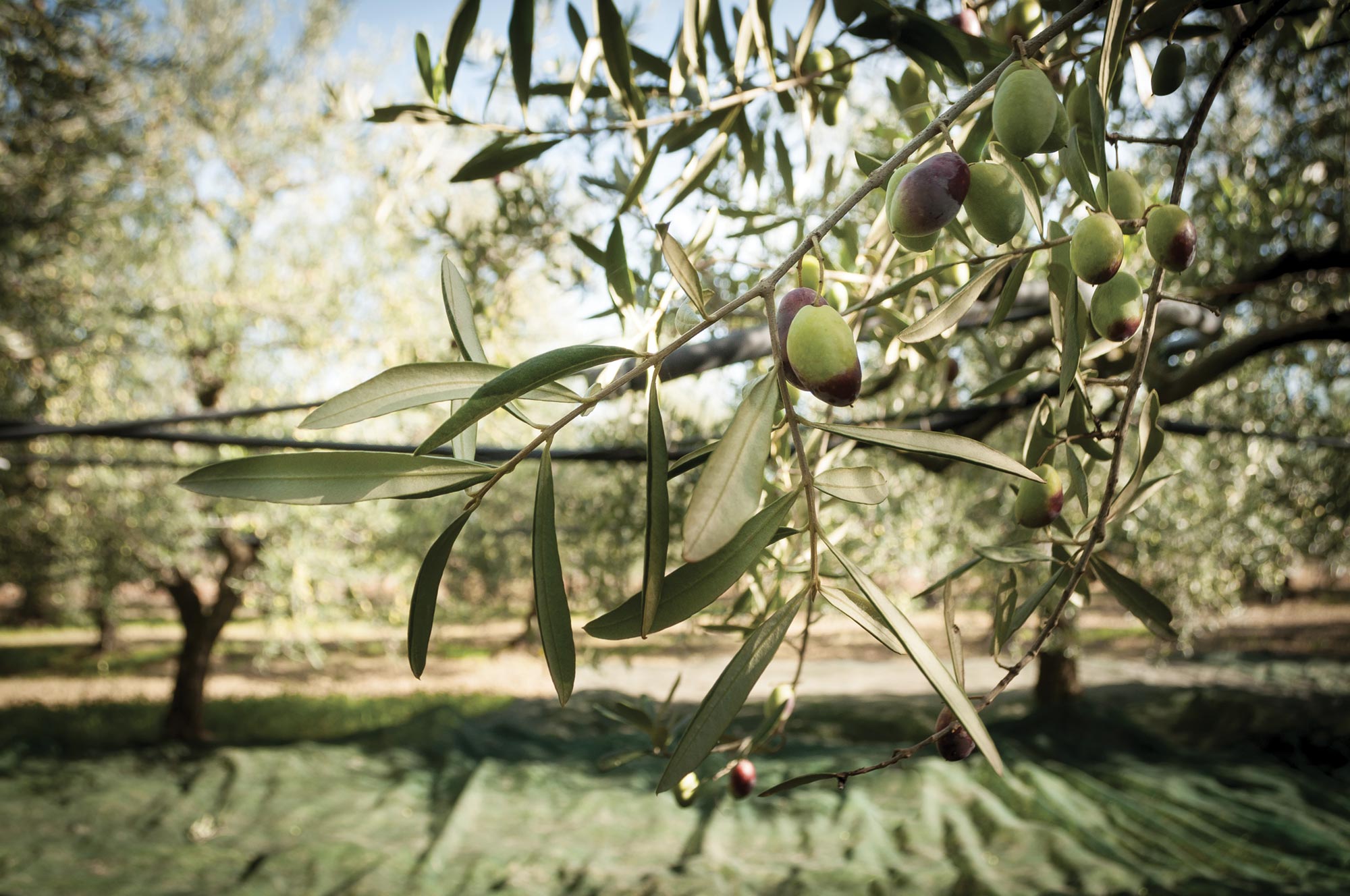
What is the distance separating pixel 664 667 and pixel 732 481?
11278 mm

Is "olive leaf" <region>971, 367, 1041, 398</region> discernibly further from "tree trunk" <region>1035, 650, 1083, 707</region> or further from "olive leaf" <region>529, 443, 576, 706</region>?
"tree trunk" <region>1035, 650, 1083, 707</region>

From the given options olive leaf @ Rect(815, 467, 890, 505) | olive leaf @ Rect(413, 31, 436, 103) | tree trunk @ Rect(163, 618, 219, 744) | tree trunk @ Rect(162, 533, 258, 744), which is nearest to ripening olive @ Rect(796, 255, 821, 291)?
olive leaf @ Rect(815, 467, 890, 505)

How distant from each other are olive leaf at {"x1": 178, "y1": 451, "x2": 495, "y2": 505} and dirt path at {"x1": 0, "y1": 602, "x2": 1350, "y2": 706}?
689 cm

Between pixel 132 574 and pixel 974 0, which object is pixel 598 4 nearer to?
pixel 974 0

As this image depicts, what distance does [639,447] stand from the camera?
1.28 meters

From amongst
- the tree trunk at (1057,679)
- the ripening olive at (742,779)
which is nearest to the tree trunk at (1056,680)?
the tree trunk at (1057,679)

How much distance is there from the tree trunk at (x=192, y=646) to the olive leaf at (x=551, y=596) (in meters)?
7.88

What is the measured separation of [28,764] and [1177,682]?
29.7 ft

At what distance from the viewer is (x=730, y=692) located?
35cm

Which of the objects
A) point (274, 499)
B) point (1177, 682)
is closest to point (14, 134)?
point (274, 499)

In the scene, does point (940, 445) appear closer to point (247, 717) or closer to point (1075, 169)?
point (1075, 169)

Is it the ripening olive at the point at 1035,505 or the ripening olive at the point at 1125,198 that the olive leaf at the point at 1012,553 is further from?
the ripening olive at the point at 1125,198

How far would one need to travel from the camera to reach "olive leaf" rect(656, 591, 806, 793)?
335 mm

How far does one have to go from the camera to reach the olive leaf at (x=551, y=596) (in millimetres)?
370
